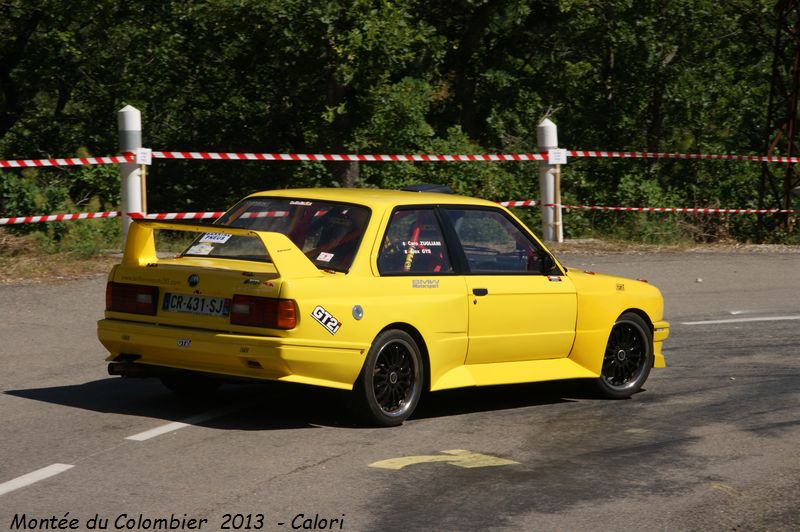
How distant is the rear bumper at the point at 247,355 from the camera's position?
823 centimetres

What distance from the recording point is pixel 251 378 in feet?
27.6

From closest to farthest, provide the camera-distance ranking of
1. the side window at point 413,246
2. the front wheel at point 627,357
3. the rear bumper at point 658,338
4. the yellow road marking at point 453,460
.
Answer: the yellow road marking at point 453,460 → the side window at point 413,246 → the front wheel at point 627,357 → the rear bumper at point 658,338

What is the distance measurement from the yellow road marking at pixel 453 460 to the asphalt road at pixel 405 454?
18mm

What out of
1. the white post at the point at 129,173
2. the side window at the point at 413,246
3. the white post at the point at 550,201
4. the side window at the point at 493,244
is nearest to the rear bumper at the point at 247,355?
the side window at the point at 413,246

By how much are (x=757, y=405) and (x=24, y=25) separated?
66.5ft

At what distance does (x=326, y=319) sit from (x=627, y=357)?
314 centimetres

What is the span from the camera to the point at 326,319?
8359 mm

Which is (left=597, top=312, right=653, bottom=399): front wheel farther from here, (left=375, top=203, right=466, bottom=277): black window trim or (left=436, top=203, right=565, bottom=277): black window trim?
(left=375, top=203, right=466, bottom=277): black window trim

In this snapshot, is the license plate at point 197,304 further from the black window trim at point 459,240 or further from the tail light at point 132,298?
the black window trim at point 459,240

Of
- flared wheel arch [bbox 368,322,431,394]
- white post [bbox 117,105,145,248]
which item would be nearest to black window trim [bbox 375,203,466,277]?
flared wheel arch [bbox 368,322,431,394]

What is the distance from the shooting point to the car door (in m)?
9.42

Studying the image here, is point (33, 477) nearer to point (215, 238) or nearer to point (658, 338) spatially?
point (215, 238)

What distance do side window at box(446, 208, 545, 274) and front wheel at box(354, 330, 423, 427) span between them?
0.91 m

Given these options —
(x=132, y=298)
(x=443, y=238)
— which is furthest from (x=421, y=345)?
(x=132, y=298)
